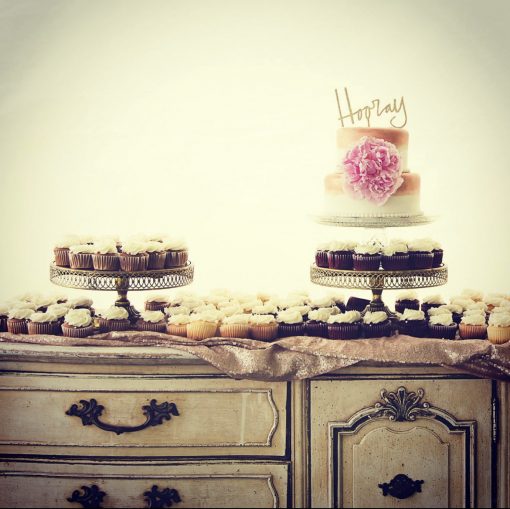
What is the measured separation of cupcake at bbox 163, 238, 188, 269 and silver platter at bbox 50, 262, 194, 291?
0.09 ft

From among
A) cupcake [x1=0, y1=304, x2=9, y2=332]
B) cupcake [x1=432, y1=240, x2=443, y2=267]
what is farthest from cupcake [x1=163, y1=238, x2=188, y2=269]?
cupcake [x1=432, y1=240, x2=443, y2=267]

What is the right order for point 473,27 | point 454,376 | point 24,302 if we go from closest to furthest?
point 454,376 → point 24,302 → point 473,27

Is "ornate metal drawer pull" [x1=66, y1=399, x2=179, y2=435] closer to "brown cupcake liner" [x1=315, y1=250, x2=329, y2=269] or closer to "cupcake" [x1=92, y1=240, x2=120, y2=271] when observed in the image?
"cupcake" [x1=92, y1=240, x2=120, y2=271]

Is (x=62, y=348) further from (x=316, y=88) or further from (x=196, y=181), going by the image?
(x=316, y=88)

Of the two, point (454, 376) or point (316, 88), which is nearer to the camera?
point (454, 376)

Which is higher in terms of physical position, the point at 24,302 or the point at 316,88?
the point at 316,88

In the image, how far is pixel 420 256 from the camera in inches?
124

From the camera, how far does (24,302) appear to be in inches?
129

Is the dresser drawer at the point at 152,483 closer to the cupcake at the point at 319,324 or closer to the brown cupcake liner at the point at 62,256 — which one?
the cupcake at the point at 319,324

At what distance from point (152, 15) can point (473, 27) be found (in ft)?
5.67

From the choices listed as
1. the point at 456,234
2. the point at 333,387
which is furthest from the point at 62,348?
the point at 456,234

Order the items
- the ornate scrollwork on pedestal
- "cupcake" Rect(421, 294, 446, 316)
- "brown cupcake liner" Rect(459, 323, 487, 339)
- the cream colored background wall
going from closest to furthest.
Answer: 1. the ornate scrollwork on pedestal
2. "brown cupcake liner" Rect(459, 323, 487, 339)
3. "cupcake" Rect(421, 294, 446, 316)
4. the cream colored background wall

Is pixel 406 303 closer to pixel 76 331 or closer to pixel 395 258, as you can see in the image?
pixel 395 258

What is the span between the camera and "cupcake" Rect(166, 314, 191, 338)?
3.11m
